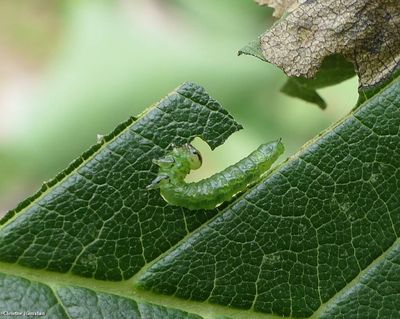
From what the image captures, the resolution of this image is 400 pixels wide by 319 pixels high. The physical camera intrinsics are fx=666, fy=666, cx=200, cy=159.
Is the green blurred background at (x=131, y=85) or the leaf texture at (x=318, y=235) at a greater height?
the green blurred background at (x=131, y=85)

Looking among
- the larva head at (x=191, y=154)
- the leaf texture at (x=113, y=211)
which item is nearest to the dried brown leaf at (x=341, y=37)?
the leaf texture at (x=113, y=211)

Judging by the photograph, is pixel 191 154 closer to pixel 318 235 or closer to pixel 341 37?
pixel 318 235

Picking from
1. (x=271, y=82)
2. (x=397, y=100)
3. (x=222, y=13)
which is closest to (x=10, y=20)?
(x=222, y=13)

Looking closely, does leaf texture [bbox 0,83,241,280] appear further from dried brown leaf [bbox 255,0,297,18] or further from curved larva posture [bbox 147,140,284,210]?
dried brown leaf [bbox 255,0,297,18]

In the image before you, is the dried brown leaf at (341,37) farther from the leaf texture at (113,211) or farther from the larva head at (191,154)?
the larva head at (191,154)

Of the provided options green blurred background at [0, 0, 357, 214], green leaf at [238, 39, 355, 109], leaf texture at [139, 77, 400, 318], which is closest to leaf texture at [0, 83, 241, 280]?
leaf texture at [139, 77, 400, 318]

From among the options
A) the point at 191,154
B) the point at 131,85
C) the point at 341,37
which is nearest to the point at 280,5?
the point at 341,37

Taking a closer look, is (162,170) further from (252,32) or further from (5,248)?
(252,32)
